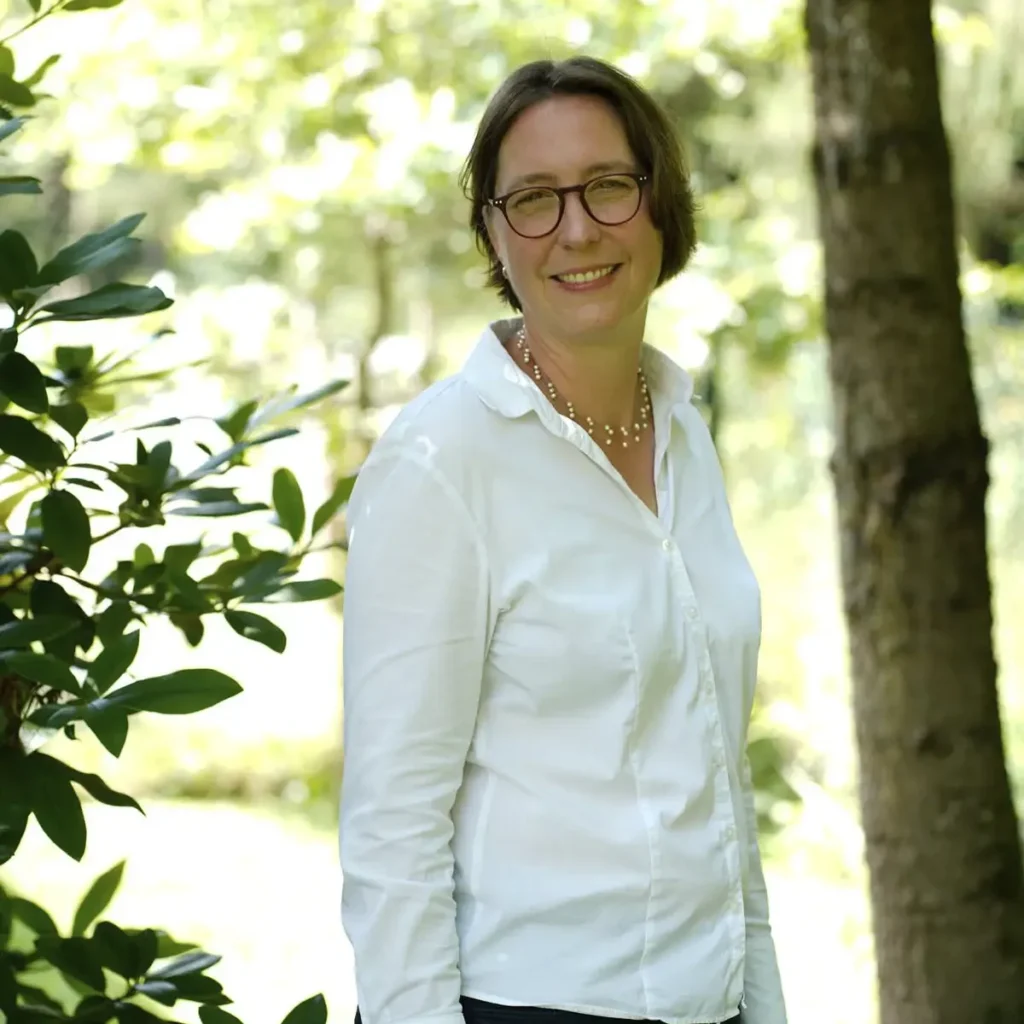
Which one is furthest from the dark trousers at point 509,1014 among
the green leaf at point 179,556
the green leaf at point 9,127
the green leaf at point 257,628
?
the green leaf at point 9,127

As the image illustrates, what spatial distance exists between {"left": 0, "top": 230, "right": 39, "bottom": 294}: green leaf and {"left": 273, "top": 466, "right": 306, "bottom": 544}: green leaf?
424 mm

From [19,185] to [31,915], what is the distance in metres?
0.75

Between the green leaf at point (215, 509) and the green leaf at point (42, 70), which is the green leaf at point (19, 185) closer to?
the green leaf at point (42, 70)

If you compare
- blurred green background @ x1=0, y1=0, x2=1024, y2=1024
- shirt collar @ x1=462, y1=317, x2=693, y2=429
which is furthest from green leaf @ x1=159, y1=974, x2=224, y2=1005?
blurred green background @ x1=0, y1=0, x2=1024, y2=1024

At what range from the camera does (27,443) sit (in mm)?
1240

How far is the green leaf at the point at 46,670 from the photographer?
109cm

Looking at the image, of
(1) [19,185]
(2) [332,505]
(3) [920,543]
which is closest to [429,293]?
(3) [920,543]

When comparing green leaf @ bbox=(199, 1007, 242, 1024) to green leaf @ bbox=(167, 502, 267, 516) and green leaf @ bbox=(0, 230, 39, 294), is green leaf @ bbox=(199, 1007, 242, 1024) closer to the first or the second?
green leaf @ bbox=(167, 502, 267, 516)

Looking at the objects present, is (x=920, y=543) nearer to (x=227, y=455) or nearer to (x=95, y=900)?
(x=227, y=455)

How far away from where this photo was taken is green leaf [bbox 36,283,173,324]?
1247mm

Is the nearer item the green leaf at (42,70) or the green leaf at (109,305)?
the green leaf at (109,305)

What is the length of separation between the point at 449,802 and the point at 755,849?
1.34ft

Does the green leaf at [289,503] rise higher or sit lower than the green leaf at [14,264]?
lower

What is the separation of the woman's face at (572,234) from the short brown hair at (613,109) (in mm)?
11
